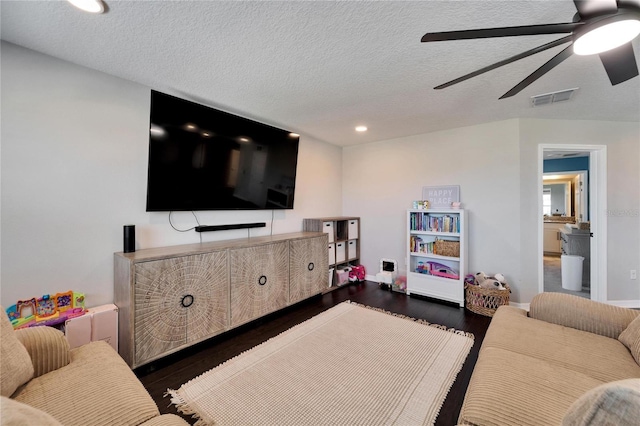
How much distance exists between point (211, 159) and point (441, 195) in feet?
9.73

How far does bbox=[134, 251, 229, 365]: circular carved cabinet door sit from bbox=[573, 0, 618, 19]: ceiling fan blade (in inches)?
104

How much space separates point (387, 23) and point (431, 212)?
2603 mm

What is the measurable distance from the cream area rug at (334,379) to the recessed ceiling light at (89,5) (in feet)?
7.52

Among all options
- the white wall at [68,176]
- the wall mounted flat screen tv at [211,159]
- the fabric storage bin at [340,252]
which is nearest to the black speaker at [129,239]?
the white wall at [68,176]

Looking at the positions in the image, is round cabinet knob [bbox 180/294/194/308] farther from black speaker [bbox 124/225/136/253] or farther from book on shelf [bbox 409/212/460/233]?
book on shelf [bbox 409/212/460/233]

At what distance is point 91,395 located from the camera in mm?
1057

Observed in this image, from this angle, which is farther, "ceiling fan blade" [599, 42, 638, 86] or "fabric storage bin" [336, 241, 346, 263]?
"fabric storage bin" [336, 241, 346, 263]

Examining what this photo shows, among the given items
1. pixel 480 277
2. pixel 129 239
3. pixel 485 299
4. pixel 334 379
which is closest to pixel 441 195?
pixel 480 277

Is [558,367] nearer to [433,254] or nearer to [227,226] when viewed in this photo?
[433,254]

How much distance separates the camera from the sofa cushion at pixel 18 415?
1.59 ft

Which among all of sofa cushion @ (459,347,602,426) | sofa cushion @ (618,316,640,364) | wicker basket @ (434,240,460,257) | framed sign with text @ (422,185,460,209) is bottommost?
sofa cushion @ (459,347,602,426)

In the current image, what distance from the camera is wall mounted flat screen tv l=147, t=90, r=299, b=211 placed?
2174 mm

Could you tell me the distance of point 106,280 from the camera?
205 centimetres

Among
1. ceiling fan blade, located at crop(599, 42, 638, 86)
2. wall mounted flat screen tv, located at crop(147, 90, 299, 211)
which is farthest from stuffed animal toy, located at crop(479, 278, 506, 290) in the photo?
wall mounted flat screen tv, located at crop(147, 90, 299, 211)
